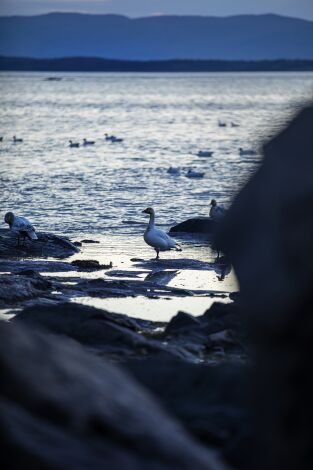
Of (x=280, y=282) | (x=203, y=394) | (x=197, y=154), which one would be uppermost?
(x=197, y=154)

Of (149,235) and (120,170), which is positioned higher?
(120,170)

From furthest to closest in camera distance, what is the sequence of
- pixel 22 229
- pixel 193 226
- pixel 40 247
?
pixel 193 226 → pixel 22 229 → pixel 40 247

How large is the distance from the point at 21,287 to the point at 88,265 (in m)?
3.23

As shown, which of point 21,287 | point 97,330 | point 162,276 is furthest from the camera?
point 162,276

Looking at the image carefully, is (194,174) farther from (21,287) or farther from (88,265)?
(21,287)

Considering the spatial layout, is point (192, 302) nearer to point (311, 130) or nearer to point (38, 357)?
point (38, 357)

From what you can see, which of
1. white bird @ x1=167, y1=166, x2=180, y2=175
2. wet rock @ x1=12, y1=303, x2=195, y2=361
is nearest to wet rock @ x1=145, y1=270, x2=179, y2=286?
wet rock @ x1=12, y1=303, x2=195, y2=361

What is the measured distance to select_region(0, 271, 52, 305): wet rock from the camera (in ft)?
41.9

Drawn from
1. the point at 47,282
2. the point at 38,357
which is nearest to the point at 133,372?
the point at 38,357

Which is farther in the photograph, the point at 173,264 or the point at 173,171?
the point at 173,171

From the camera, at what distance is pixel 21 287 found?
13211mm

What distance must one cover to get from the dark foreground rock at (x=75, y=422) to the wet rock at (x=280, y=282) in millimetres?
647

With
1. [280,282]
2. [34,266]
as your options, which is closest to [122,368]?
[280,282]

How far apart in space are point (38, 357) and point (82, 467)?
72 cm
